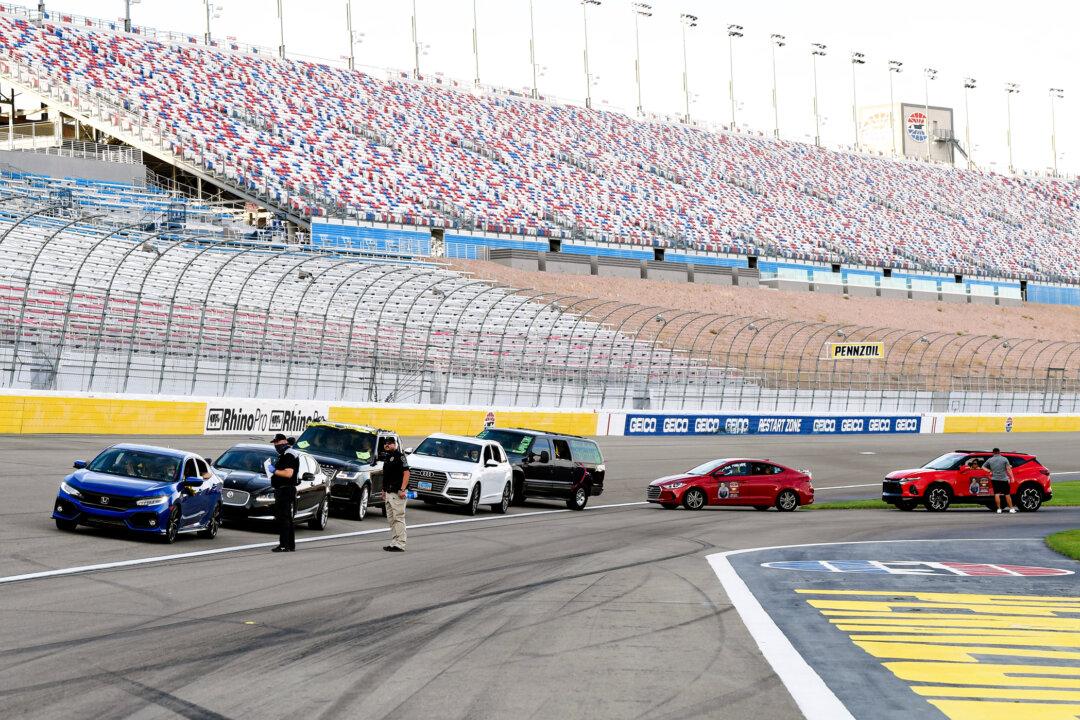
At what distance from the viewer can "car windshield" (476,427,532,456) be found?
96.4 ft

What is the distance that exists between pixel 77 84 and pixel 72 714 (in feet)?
192

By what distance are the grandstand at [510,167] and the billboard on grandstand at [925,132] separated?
14.7 meters

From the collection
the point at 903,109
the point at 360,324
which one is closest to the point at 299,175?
the point at 360,324

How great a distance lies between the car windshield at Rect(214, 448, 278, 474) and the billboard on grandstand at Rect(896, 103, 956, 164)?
393 ft

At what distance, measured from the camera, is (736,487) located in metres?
30.9

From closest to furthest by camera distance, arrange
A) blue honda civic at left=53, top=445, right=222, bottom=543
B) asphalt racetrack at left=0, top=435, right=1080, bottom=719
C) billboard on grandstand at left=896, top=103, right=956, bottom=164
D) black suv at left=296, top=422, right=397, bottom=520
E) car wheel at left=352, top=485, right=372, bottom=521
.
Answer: asphalt racetrack at left=0, top=435, right=1080, bottom=719 < blue honda civic at left=53, top=445, right=222, bottom=543 < black suv at left=296, top=422, right=397, bottom=520 < car wheel at left=352, top=485, right=372, bottom=521 < billboard on grandstand at left=896, top=103, right=956, bottom=164

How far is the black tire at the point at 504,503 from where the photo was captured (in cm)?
2670

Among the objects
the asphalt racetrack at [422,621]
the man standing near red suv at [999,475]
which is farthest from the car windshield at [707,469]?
the asphalt racetrack at [422,621]

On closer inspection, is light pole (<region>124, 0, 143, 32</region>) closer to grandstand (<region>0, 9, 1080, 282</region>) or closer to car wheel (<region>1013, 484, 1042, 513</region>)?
grandstand (<region>0, 9, 1080, 282</region>)

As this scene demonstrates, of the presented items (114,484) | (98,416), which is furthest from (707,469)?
(114,484)

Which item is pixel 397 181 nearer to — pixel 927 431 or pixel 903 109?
pixel 927 431

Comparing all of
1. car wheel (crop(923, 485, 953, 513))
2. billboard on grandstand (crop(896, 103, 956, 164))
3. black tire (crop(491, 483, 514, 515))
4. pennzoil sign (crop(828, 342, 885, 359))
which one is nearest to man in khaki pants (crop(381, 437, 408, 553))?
black tire (crop(491, 483, 514, 515))

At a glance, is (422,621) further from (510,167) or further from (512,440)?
(510,167)

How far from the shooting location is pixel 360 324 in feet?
137
